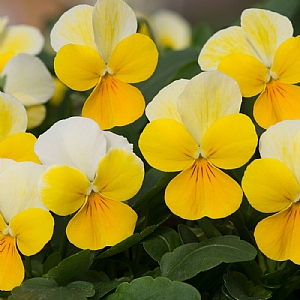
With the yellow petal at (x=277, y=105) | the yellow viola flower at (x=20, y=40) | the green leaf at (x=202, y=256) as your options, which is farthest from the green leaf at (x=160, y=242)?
the yellow viola flower at (x=20, y=40)

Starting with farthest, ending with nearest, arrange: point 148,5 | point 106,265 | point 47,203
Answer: point 148,5
point 106,265
point 47,203

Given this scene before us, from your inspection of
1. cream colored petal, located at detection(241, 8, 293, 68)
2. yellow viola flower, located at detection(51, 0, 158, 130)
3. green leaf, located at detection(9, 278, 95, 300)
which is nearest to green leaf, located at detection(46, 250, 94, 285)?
green leaf, located at detection(9, 278, 95, 300)

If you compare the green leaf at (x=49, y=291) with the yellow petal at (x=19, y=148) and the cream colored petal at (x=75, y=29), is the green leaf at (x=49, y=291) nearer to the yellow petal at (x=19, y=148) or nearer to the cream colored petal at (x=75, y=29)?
the yellow petal at (x=19, y=148)

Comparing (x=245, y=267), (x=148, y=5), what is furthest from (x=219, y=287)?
(x=148, y=5)

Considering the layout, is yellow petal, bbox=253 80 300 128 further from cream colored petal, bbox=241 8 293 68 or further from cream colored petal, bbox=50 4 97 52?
cream colored petal, bbox=50 4 97 52

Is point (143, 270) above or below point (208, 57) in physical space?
below

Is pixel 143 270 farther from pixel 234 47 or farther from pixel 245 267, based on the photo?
pixel 234 47

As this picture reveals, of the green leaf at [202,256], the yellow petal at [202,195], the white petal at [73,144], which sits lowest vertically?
the green leaf at [202,256]
